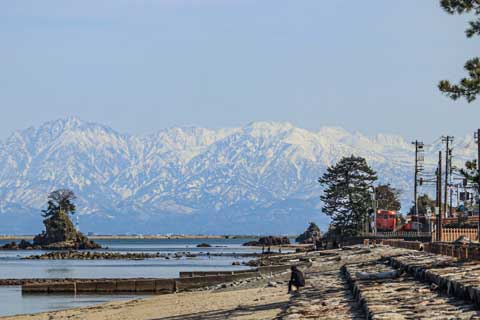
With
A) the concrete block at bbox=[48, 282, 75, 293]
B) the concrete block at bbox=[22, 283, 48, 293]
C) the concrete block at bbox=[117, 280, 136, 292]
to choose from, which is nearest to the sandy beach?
the concrete block at bbox=[117, 280, 136, 292]

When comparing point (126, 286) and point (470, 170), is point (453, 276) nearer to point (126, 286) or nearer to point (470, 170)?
point (470, 170)

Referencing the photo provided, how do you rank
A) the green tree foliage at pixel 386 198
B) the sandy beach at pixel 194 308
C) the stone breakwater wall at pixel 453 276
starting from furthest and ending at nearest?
the green tree foliage at pixel 386 198
the sandy beach at pixel 194 308
the stone breakwater wall at pixel 453 276

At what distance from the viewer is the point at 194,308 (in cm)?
3919

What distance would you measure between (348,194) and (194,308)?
103129 millimetres

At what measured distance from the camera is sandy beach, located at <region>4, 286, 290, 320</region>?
106ft

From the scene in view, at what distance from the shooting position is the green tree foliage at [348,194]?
140 meters

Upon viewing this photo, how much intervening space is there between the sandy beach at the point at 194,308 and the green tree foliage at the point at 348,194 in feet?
297

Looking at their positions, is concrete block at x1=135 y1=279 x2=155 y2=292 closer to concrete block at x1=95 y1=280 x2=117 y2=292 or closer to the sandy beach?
concrete block at x1=95 y1=280 x2=117 y2=292

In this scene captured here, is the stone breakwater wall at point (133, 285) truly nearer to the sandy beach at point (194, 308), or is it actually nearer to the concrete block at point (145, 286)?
the concrete block at point (145, 286)

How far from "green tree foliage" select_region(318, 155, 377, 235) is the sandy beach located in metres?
90.6

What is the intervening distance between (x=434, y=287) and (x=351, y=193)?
378 ft

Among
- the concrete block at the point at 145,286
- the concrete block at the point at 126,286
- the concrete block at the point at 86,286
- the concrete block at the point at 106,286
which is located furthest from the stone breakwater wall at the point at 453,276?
the concrete block at the point at 86,286

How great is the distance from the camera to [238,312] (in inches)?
1248

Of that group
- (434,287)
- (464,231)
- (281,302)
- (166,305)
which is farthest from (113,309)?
(464,231)
